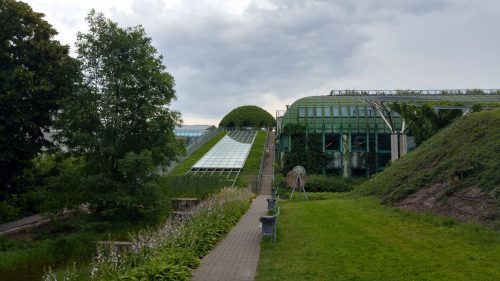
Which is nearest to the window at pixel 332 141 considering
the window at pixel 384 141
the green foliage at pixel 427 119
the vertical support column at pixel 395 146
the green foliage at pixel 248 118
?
the window at pixel 384 141

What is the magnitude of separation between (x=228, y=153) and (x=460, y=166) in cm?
3543

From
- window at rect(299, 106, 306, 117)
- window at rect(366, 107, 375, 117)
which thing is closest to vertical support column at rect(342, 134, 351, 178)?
window at rect(366, 107, 375, 117)

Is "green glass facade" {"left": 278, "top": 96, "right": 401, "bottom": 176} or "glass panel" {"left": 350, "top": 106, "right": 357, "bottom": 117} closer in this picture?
"green glass facade" {"left": 278, "top": 96, "right": 401, "bottom": 176}

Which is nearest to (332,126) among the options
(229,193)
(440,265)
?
(229,193)

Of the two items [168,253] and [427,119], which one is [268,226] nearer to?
[168,253]

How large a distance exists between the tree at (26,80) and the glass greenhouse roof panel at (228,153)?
23.1 m

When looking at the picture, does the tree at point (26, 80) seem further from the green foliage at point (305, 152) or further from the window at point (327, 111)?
the window at point (327, 111)

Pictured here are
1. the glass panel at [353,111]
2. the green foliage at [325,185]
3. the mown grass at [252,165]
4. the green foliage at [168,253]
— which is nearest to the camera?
the green foliage at [168,253]

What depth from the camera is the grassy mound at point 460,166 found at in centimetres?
1191

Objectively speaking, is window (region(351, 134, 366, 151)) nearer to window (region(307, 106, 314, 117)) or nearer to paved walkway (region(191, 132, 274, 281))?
window (region(307, 106, 314, 117))

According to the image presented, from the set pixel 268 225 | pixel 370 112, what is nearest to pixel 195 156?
pixel 370 112

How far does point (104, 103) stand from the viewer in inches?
585

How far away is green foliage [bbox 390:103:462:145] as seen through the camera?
28531 mm

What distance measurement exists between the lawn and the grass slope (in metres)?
1.74
